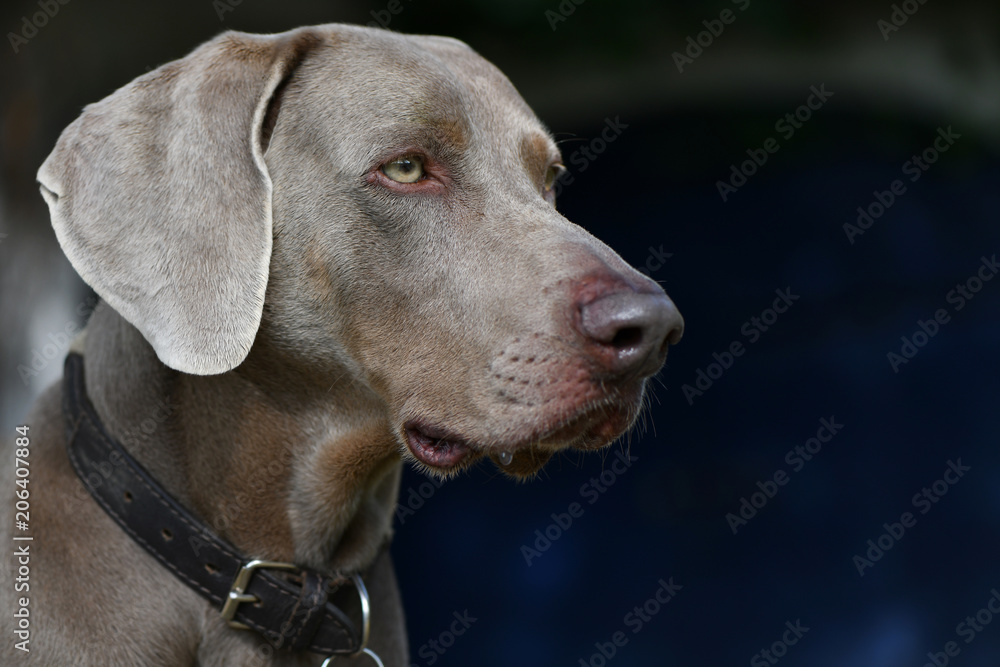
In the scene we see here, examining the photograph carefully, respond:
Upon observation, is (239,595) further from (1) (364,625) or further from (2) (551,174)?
(2) (551,174)

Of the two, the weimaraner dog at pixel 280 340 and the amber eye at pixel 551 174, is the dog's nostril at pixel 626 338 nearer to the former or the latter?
the weimaraner dog at pixel 280 340

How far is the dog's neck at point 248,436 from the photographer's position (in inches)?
84.0

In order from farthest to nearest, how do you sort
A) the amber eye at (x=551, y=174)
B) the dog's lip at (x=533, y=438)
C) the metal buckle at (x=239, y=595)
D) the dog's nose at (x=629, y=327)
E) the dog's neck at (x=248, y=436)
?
the amber eye at (x=551, y=174) < the dog's neck at (x=248, y=436) < the metal buckle at (x=239, y=595) < the dog's lip at (x=533, y=438) < the dog's nose at (x=629, y=327)

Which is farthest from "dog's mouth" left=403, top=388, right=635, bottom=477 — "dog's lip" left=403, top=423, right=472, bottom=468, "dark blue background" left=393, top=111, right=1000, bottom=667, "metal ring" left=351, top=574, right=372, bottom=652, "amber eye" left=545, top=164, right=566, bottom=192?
"dark blue background" left=393, top=111, right=1000, bottom=667

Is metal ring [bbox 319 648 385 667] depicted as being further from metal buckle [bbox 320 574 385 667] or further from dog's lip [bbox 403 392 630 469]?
dog's lip [bbox 403 392 630 469]

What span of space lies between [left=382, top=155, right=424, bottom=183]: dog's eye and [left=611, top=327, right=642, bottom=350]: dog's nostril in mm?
636

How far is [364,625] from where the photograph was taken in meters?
2.17

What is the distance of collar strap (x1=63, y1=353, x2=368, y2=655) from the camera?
2.04 m

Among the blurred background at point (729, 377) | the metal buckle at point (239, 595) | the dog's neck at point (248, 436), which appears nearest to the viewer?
the metal buckle at point (239, 595)

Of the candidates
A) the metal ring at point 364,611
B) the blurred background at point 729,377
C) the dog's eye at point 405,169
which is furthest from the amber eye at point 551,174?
the blurred background at point 729,377

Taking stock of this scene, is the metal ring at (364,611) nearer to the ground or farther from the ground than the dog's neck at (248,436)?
nearer to the ground

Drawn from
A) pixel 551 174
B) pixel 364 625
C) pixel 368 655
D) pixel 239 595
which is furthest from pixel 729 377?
pixel 239 595

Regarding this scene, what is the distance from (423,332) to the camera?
6.64 feet

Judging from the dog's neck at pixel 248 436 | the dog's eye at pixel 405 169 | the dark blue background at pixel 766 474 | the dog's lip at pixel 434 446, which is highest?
the dog's eye at pixel 405 169
